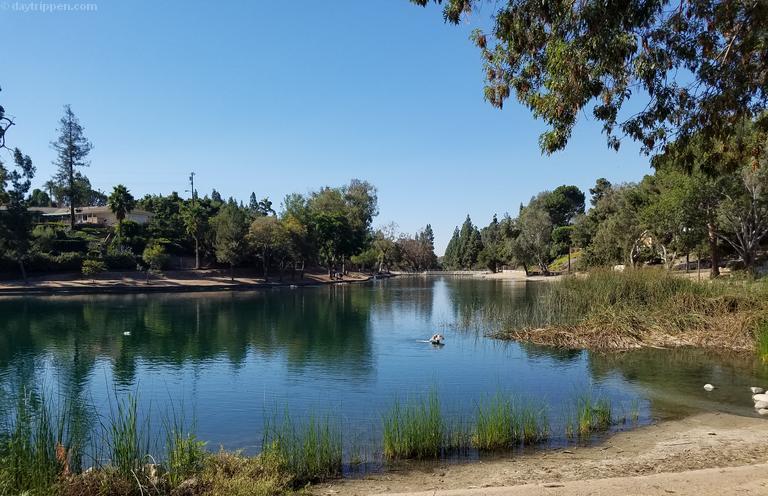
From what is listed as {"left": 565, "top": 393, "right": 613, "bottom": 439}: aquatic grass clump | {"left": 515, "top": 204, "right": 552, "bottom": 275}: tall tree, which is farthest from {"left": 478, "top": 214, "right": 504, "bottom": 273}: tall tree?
{"left": 565, "top": 393, "right": 613, "bottom": 439}: aquatic grass clump

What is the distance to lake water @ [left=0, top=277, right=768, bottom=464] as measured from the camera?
13.5 metres

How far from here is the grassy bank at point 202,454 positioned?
6.62m

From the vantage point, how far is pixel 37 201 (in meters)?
112

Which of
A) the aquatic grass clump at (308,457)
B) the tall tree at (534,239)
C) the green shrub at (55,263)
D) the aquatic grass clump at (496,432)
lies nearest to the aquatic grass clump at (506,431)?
the aquatic grass clump at (496,432)

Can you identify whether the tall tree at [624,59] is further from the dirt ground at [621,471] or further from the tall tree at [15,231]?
the tall tree at [15,231]

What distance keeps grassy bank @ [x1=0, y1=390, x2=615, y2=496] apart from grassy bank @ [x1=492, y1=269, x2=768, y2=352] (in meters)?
10.6

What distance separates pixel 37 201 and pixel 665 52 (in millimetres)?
125722

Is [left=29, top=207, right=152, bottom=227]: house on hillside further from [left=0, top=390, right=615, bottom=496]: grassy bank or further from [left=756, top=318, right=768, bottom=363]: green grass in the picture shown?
[left=756, top=318, right=768, bottom=363]: green grass

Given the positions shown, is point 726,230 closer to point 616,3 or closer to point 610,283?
point 610,283

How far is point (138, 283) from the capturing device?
57812mm

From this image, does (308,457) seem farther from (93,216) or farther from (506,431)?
(93,216)

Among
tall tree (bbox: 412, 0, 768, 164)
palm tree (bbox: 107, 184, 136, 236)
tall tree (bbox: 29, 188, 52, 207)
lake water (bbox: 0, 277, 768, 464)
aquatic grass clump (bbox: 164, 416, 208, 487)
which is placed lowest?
lake water (bbox: 0, 277, 768, 464)

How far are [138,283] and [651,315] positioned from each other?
4978cm

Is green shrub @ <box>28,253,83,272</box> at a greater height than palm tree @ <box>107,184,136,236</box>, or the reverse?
palm tree @ <box>107,184,136,236</box>
